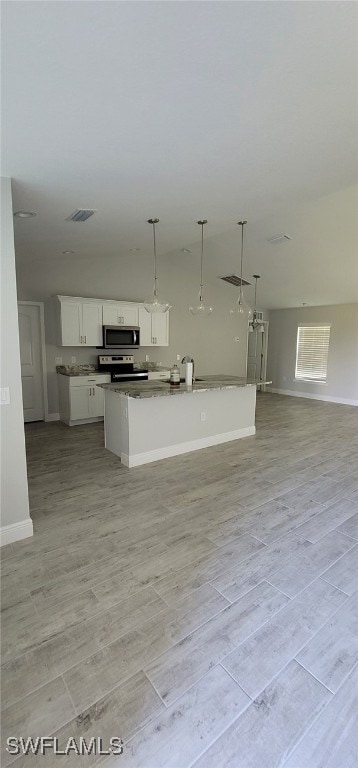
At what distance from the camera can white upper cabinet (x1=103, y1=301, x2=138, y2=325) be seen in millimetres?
5977

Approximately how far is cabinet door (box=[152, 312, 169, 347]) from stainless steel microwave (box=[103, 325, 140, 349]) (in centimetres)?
45

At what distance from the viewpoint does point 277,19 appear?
1.33 m

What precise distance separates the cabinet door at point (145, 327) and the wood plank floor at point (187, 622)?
3532 mm

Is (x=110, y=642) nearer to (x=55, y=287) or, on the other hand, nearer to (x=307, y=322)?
(x=55, y=287)

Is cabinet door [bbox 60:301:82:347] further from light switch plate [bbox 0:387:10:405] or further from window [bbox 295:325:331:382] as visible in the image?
window [bbox 295:325:331:382]

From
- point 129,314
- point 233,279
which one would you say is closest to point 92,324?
point 129,314

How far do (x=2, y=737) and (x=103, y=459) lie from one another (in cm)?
292

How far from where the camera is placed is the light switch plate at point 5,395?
7.64ft

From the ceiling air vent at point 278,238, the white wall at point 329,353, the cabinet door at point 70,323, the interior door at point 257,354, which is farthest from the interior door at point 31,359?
the white wall at point 329,353

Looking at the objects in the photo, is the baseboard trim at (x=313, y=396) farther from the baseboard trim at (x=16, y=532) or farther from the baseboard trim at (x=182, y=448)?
the baseboard trim at (x=16, y=532)

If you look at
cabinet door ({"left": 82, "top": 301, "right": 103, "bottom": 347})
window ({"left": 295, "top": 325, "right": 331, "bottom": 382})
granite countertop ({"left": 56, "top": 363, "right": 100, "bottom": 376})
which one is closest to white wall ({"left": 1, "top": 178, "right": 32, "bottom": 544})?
granite countertop ({"left": 56, "top": 363, "right": 100, "bottom": 376})

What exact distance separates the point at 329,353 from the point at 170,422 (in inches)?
231

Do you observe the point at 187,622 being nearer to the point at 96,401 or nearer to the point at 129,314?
the point at 96,401

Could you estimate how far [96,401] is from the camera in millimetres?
5816
